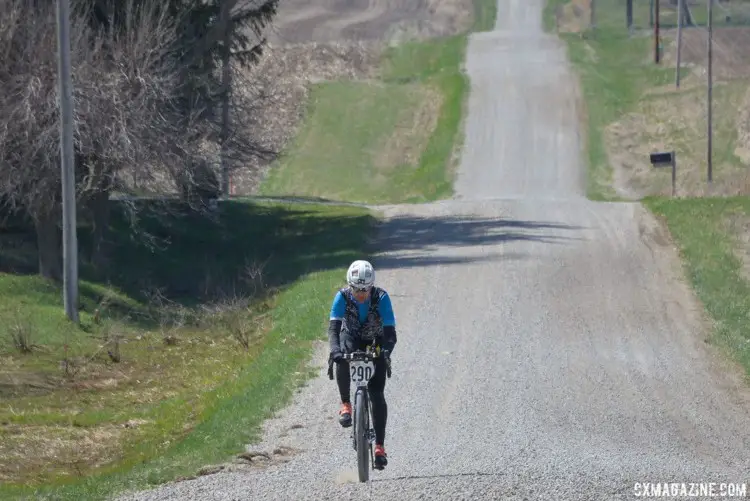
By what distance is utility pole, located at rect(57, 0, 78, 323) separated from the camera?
25047 millimetres

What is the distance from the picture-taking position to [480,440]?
14.5m

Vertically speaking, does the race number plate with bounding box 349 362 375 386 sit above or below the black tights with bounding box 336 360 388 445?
above

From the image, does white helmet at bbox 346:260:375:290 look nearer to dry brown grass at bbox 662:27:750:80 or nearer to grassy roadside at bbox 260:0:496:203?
grassy roadside at bbox 260:0:496:203

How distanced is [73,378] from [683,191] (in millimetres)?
30207

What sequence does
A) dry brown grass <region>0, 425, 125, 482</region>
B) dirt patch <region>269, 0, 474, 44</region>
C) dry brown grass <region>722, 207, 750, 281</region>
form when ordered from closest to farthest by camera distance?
1. dry brown grass <region>0, 425, 125, 482</region>
2. dry brown grass <region>722, 207, 750, 281</region>
3. dirt patch <region>269, 0, 474, 44</region>

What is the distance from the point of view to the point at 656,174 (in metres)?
52.7

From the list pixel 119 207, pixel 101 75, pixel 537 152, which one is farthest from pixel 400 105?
pixel 101 75

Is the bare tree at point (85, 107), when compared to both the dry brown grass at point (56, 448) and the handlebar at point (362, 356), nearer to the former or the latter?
the dry brown grass at point (56, 448)

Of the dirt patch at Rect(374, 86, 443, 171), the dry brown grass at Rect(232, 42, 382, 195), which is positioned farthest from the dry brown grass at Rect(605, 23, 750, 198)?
the dry brown grass at Rect(232, 42, 382, 195)

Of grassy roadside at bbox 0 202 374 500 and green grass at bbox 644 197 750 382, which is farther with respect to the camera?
green grass at bbox 644 197 750 382

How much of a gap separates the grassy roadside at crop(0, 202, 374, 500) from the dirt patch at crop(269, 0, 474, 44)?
44881mm

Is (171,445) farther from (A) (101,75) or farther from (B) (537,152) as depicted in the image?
(B) (537,152)

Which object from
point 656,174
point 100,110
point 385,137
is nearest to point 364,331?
point 100,110

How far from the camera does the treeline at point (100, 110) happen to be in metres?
27.0
